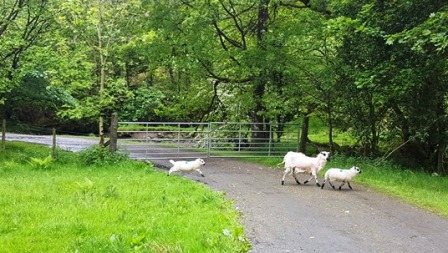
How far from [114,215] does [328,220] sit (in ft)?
12.1

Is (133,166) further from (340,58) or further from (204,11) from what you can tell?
(340,58)

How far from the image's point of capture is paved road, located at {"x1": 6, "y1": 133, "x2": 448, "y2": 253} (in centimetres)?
679

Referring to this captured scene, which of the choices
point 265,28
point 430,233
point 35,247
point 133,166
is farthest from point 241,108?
point 35,247

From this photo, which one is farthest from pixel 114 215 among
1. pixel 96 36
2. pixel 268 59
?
pixel 96 36

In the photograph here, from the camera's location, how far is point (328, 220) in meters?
8.21

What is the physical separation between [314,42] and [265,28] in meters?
2.87

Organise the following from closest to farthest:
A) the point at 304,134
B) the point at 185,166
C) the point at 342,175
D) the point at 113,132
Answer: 1. the point at 342,175
2. the point at 185,166
3. the point at 113,132
4. the point at 304,134

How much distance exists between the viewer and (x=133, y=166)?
14.2m

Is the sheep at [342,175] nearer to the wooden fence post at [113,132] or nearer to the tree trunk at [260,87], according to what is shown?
the wooden fence post at [113,132]

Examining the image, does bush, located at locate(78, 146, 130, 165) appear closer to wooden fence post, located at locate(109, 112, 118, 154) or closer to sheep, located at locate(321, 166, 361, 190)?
wooden fence post, located at locate(109, 112, 118, 154)

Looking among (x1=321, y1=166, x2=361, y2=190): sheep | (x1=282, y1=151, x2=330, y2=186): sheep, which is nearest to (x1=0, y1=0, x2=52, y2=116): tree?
(x1=282, y1=151, x2=330, y2=186): sheep

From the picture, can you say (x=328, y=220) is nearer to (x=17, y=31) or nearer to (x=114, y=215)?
(x=114, y=215)

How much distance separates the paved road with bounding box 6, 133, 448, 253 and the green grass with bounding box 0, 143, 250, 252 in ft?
1.58

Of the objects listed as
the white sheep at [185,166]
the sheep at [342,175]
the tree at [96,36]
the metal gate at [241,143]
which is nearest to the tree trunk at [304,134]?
the metal gate at [241,143]
